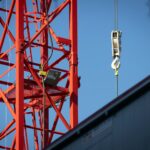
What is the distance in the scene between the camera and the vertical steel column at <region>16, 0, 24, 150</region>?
5394cm

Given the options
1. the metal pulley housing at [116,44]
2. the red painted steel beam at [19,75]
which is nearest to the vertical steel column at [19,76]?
the red painted steel beam at [19,75]

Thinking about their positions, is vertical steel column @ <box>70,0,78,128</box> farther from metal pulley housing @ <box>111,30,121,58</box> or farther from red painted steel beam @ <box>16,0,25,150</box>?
metal pulley housing @ <box>111,30,121,58</box>

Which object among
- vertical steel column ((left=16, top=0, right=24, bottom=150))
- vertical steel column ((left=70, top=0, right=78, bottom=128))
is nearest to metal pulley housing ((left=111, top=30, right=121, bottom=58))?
vertical steel column ((left=16, top=0, right=24, bottom=150))

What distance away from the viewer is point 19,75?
181 ft

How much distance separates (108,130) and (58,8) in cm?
2199

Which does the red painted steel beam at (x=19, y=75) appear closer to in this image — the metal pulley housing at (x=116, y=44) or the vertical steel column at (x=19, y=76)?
the vertical steel column at (x=19, y=76)

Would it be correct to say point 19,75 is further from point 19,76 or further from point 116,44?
point 116,44

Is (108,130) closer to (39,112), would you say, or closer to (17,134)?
(17,134)

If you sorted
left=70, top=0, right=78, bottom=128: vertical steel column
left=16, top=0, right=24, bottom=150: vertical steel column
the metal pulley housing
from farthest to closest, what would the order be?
left=70, top=0, right=78, bottom=128: vertical steel column
left=16, top=0, right=24, bottom=150: vertical steel column
the metal pulley housing

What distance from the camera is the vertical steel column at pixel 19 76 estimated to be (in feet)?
177

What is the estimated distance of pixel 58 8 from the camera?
191 ft

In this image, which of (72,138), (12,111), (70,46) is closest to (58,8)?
(70,46)

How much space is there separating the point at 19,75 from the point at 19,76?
0.06 metres

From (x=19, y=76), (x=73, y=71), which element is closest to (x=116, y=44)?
(x=19, y=76)
